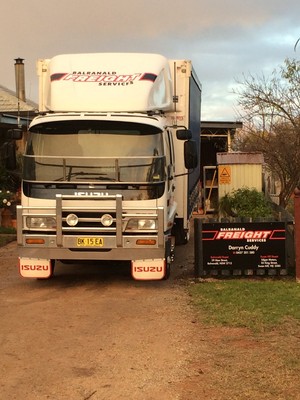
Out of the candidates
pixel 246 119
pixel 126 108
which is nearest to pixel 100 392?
pixel 126 108

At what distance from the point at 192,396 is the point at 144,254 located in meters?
3.76

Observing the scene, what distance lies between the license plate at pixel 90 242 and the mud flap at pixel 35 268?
0.67 metres

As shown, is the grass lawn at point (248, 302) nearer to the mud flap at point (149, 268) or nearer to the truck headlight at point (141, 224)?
the mud flap at point (149, 268)

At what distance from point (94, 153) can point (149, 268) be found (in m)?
1.92

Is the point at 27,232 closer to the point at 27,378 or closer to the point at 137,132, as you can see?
the point at 137,132

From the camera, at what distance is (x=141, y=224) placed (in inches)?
319

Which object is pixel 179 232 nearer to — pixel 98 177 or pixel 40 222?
pixel 98 177

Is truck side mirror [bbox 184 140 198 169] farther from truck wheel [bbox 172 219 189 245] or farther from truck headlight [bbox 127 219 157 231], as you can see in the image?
truck wheel [bbox 172 219 189 245]

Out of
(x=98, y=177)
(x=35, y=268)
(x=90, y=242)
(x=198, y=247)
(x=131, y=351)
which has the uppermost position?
(x=98, y=177)

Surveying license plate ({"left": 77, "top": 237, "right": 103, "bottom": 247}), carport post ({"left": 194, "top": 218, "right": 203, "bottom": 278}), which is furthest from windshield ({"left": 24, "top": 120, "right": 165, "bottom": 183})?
carport post ({"left": 194, "top": 218, "right": 203, "bottom": 278})

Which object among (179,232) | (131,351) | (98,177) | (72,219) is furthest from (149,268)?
(179,232)

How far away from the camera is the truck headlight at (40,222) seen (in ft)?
26.8

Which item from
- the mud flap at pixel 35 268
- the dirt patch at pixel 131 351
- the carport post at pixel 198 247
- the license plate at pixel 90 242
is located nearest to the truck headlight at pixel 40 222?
the license plate at pixel 90 242

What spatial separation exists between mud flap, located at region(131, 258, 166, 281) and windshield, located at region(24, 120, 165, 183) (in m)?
1.22
